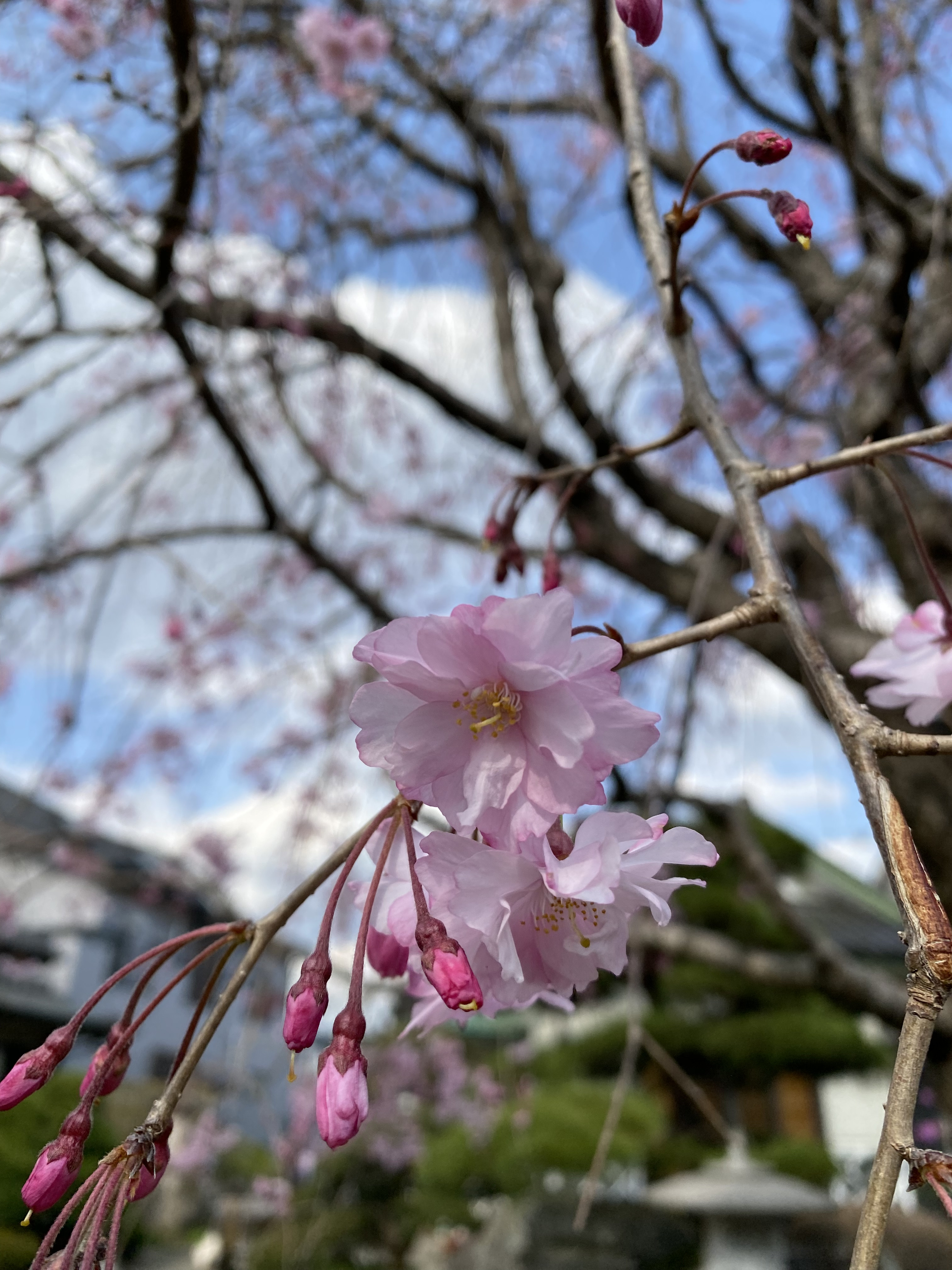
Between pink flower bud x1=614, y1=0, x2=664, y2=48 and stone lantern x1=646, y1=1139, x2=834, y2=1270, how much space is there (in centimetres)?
445

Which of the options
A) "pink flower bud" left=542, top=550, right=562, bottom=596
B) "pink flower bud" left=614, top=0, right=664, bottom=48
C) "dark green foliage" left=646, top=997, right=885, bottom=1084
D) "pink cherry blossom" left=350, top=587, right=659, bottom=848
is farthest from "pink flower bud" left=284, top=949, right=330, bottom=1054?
"dark green foliage" left=646, top=997, right=885, bottom=1084

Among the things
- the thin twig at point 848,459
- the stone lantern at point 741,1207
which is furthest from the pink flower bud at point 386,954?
the stone lantern at point 741,1207

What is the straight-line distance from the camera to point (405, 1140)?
307 inches

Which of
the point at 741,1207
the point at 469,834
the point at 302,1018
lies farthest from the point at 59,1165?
the point at 741,1207

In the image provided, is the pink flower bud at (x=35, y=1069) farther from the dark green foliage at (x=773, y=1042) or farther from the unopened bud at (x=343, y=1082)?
the dark green foliage at (x=773, y=1042)

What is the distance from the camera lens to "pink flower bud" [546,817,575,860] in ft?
1.87

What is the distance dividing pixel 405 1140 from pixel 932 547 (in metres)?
7.21

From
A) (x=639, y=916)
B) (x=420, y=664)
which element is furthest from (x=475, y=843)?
(x=639, y=916)

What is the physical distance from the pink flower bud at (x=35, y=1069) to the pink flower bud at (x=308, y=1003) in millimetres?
144

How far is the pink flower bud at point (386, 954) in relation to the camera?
62 cm

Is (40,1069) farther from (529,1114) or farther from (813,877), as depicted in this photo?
(813,877)

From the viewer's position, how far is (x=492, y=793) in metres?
0.56

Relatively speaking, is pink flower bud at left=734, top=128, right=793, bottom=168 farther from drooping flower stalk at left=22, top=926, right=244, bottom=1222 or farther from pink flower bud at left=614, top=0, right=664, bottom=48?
drooping flower stalk at left=22, top=926, right=244, bottom=1222

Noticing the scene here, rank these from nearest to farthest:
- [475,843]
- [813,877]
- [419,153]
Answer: [475,843] → [419,153] → [813,877]
